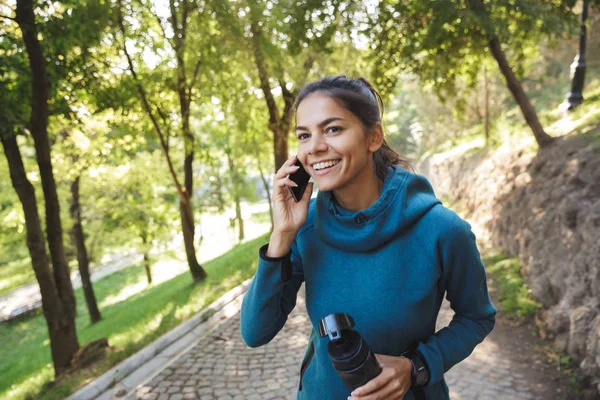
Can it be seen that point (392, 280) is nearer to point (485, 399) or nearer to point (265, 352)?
point (485, 399)

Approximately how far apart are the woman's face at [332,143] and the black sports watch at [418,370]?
65 cm

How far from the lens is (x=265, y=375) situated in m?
5.53

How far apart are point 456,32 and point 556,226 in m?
3.85

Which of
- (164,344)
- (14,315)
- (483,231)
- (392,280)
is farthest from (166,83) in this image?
(14,315)

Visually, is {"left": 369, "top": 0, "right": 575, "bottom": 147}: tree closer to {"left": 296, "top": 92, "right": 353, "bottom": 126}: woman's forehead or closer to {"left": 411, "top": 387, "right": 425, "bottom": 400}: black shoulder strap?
{"left": 296, "top": 92, "right": 353, "bottom": 126}: woman's forehead

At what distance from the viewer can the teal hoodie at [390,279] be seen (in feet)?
5.04

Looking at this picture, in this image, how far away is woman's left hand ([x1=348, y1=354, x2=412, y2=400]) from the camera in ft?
4.43

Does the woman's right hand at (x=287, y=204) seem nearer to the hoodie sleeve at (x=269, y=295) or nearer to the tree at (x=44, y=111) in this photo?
the hoodie sleeve at (x=269, y=295)

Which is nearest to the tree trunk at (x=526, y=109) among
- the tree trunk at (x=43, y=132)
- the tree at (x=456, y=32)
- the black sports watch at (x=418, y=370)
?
the tree at (x=456, y=32)

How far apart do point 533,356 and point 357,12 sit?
7.02 metres

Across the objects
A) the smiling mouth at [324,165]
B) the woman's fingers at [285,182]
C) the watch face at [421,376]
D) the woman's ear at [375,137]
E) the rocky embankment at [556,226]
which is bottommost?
the rocky embankment at [556,226]

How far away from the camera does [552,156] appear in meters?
8.45

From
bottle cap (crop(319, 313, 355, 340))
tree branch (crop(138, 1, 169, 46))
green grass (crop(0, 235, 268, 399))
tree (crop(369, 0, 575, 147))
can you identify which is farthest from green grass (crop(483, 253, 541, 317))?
tree branch (crop(138, 1, 169, 46))

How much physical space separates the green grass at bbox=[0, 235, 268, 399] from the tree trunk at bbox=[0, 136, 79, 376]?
54 centimetres
